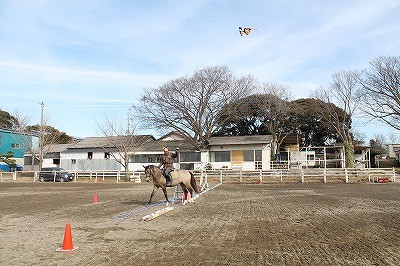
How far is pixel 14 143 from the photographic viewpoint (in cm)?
6309

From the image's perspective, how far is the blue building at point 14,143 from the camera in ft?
198

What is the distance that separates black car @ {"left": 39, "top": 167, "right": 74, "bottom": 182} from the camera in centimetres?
3831

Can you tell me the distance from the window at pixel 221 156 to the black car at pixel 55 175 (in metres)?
16.8

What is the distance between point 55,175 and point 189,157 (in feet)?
53.9

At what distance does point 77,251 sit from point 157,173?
750 cm

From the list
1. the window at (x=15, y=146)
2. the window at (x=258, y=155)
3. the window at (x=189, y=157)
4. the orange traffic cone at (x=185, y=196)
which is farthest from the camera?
the window at (x=15, y=146)

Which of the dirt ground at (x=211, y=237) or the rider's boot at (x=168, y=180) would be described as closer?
the dirt ground at (x=211, y=237)

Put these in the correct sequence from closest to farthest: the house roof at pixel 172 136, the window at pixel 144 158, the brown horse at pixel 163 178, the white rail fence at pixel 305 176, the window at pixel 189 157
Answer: the brown horse at pixel 163 178 → the white rail fence at pixel 305 176 → the window at pixel 189 157 → the window at pixel 144 158 → the house roof at pixel 172 136

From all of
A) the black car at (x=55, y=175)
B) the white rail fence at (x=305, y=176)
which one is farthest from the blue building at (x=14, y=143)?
the white rail fence at (x=305, y=176)

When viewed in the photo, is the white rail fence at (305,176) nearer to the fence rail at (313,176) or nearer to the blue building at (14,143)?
the fence rail at (313,176)

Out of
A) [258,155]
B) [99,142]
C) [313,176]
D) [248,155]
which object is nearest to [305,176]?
[313,176]

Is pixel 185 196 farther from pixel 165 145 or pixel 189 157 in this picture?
pixel 165 145

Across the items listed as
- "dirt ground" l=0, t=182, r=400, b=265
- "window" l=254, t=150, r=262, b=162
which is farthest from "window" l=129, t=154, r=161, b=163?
"dirt ground" l=0, t=182, r=400, b=265

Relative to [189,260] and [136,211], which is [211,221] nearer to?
[136,211]
